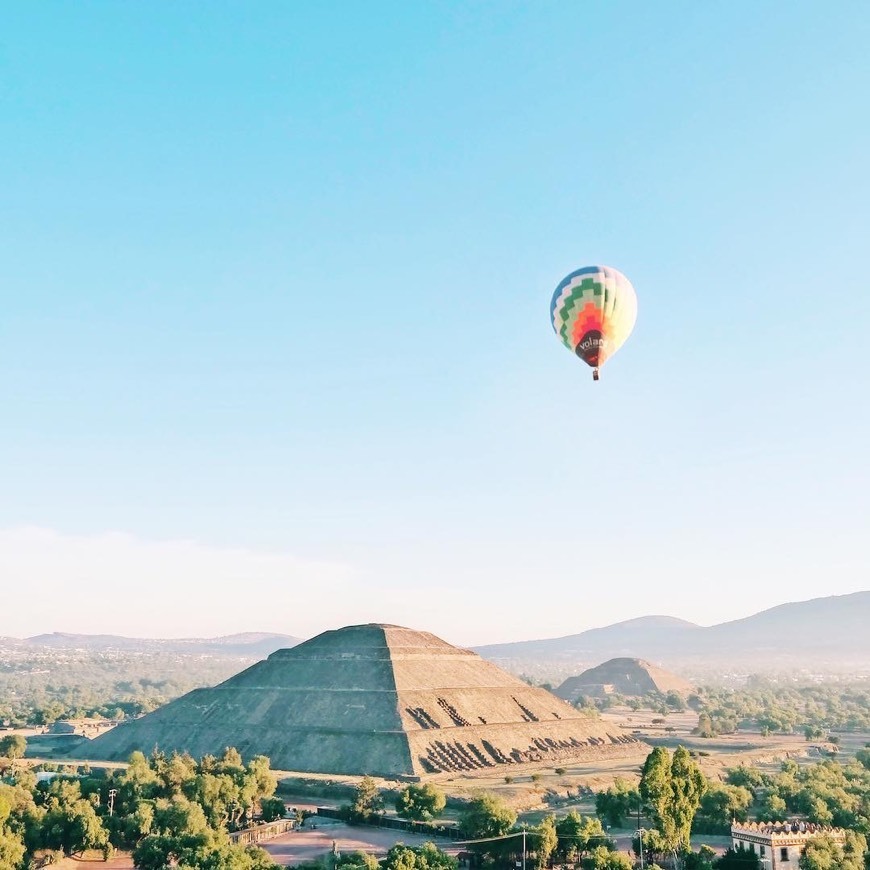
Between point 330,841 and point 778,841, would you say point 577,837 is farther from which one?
point 330,841

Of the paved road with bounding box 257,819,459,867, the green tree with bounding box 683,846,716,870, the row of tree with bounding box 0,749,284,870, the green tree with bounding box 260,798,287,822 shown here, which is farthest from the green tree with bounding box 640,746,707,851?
the green tree with bounding box 260,798,287,822

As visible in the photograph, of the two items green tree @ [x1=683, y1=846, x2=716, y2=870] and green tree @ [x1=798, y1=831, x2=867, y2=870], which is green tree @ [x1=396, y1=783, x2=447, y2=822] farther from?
green tree @ [x1=798, y1=831, x2=867, y2=870]

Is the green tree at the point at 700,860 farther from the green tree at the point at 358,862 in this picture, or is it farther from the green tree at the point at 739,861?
the green tree at the point at 358,862

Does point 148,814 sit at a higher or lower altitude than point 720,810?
higher

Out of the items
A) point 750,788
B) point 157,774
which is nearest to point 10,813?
point 157,774

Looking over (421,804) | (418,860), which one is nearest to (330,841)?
(421,804)

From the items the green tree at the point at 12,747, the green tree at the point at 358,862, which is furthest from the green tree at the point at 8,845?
the green tree at the point at 12,747
